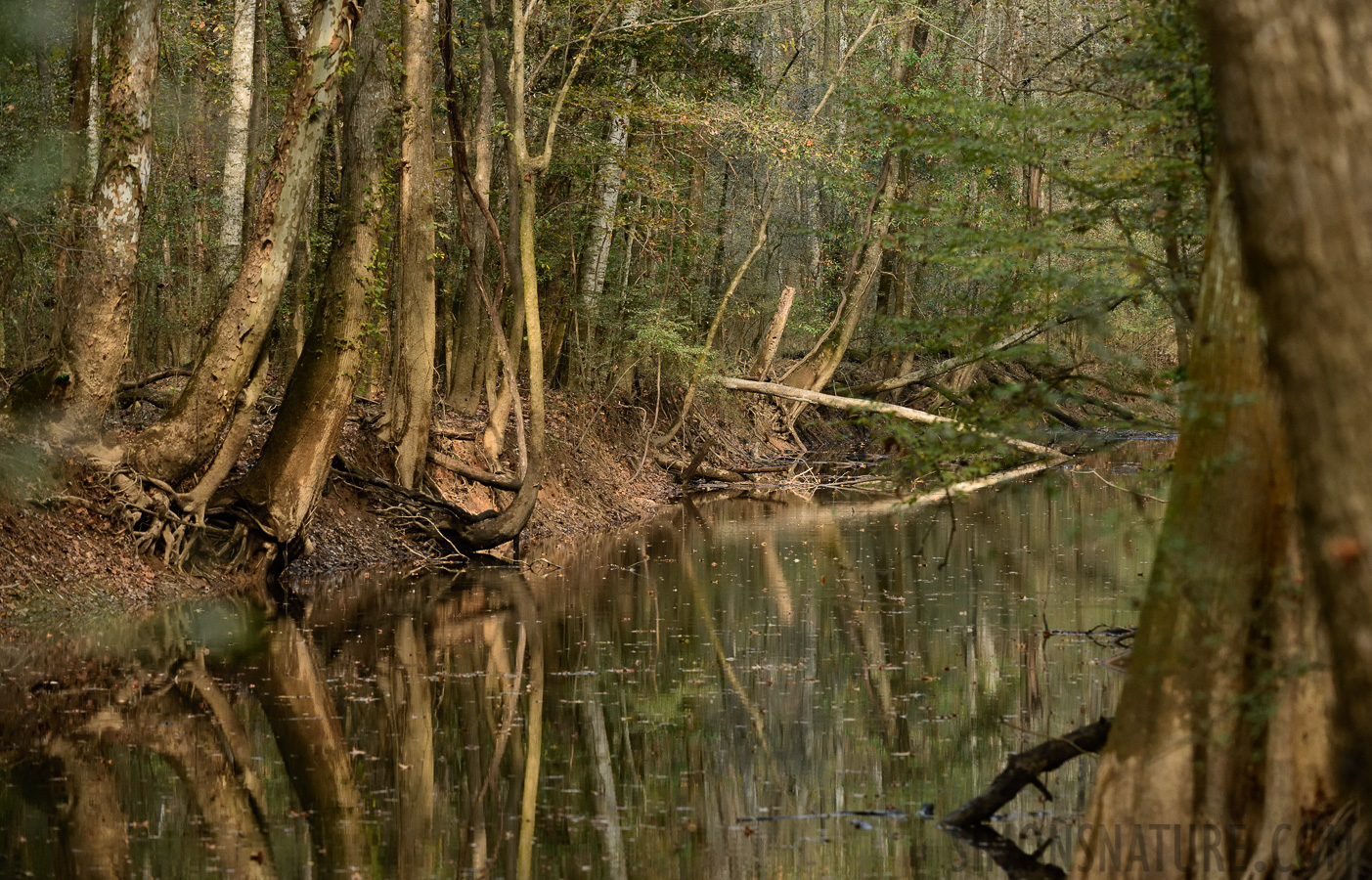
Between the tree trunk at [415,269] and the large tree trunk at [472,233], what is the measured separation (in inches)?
14.7

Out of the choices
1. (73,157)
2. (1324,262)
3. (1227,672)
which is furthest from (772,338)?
(1324,262)

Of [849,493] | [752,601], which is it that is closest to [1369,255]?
[752,601]

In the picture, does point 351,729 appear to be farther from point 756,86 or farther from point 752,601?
point 756,86

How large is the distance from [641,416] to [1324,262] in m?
23.7

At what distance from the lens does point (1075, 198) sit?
8.09 meters

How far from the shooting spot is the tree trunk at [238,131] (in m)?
18.8

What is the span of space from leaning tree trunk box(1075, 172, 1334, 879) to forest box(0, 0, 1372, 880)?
0.02 metres

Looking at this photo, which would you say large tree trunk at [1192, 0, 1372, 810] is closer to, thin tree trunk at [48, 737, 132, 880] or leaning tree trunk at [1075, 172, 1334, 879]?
leaning tree trunk at [1075, 172, 1334, 879]

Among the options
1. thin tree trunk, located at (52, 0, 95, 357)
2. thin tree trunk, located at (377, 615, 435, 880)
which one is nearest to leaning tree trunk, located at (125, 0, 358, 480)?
thin tree trunk, located at (52, 0, 95, 357)

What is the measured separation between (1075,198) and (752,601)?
6.91 m

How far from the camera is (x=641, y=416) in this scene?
1040 inches

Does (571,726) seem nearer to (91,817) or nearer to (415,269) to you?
(91,817)

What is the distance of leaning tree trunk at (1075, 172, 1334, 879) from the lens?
491cm

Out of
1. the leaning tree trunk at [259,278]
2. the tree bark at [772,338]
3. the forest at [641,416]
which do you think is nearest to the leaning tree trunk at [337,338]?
the forest at [641,416]
